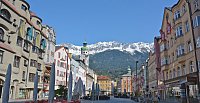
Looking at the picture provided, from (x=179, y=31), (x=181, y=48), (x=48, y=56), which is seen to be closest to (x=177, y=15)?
(x=179, y=31)

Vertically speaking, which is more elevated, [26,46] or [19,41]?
[19,41]

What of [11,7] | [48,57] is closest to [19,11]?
[11,7]

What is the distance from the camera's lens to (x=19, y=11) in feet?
140

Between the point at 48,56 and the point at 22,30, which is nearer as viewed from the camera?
the point at 22,30

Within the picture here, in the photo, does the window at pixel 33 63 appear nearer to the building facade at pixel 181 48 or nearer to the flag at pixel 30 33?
the flag at pixel 30 33

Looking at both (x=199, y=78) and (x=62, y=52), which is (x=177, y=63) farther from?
(x=62, y=52)

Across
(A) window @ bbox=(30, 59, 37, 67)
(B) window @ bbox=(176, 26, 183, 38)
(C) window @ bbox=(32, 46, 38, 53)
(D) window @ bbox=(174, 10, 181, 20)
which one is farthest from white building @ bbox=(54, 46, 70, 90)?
(B) window @ bbox=(176, 26, 183, 38)

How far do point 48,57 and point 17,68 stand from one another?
19.5m

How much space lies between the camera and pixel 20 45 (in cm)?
4275

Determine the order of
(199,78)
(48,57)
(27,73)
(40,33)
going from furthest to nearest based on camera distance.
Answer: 1. (48,57)
2. (40,33)
3. (27,73)
4. (199,78)

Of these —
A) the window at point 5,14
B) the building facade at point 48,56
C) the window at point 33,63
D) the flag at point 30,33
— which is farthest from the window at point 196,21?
the building facade at point 48,56

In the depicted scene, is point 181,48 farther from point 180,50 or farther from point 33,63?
point 33,63

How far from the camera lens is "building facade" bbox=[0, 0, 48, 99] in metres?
36.3

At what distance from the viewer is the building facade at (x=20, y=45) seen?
3628cm
